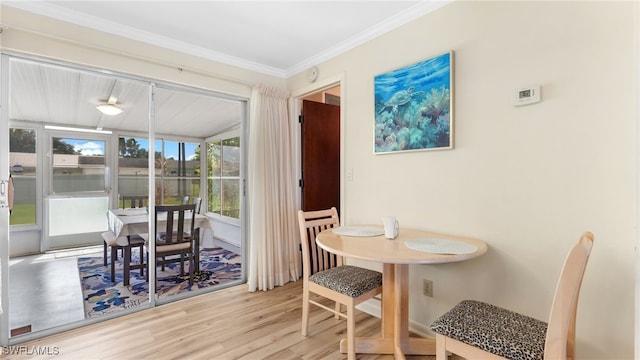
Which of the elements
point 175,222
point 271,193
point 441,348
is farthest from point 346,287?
point 175,222

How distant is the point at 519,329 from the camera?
1.29 m

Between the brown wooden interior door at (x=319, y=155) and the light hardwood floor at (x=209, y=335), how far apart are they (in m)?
1.30

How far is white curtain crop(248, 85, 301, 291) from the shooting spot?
3131 millimetres

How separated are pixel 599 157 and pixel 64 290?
14.1 feet

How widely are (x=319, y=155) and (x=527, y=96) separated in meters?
2.32

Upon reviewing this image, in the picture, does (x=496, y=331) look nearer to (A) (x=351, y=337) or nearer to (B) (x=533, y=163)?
(A) (x=351, y=337)

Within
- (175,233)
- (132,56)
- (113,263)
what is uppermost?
(132,56)

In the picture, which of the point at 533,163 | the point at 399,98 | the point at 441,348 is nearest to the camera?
the point at 441,348

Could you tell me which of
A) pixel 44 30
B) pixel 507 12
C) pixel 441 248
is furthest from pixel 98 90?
pixel 507 12

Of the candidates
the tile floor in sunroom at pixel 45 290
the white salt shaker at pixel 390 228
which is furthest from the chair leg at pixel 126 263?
the white salt shaker at pixel 390 228

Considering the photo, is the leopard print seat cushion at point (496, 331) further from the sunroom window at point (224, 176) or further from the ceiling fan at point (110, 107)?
the ceiling fan at point (110, 107)

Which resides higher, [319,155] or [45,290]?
[319,155]

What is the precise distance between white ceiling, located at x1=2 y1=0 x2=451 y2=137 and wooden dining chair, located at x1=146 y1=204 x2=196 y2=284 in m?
0.78

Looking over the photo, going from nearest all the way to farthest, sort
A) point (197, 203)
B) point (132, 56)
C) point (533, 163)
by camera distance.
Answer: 1. point (533, 163)
2. point (132, 56)
3. point (197, 203)
